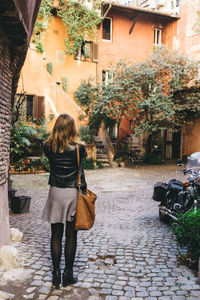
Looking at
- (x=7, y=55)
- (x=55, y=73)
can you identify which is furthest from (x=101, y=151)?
(x=7, y=55)

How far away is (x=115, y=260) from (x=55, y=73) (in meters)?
16.3

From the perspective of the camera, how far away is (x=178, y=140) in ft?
75.7

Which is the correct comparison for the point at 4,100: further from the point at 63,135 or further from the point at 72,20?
the point at 72,20

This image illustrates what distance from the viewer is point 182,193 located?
6.12 meters

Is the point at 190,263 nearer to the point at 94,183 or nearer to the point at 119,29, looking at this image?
the point at 94,183

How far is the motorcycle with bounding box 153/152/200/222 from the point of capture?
5.50 meters

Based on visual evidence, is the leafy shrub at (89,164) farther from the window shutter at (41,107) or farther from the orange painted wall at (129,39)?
the orange painted wall at (129,39)

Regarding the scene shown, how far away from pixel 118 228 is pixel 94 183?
621 cm

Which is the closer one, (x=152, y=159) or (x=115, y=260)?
(x=115, y=260)

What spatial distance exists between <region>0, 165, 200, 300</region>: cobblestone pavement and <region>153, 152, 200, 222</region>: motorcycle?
0.40m

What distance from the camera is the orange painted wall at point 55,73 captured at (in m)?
16.4

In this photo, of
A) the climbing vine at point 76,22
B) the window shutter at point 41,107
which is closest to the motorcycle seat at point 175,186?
the window shutter at point 41,107

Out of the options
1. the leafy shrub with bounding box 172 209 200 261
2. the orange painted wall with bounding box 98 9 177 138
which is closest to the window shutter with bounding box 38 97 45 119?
the orange painted wall with bounding box 98 9 177 138

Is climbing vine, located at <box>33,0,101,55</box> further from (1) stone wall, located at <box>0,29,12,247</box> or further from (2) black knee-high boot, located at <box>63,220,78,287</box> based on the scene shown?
(2) black knee-high boot, located at <box>63,220,78,287</box>
